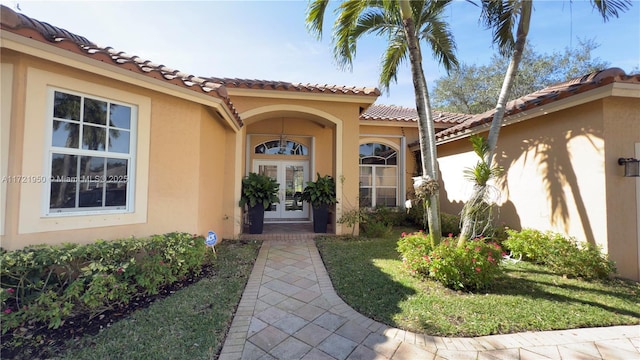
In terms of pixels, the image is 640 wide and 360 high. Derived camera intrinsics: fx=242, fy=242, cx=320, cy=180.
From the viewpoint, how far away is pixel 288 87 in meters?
7.91

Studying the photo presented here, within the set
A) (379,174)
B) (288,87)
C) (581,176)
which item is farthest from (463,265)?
(379,174)

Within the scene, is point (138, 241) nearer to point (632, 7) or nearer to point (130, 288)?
point (130, 288)

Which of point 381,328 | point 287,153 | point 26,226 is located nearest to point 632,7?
point 381,328

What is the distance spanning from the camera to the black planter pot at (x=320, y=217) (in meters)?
8.59

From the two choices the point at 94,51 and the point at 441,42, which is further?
the point at 441,42

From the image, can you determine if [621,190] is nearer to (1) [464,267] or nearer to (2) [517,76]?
(1) [464,267]

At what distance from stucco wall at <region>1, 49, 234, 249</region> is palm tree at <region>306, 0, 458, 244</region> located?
3859 millimetres

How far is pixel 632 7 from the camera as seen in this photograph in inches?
191

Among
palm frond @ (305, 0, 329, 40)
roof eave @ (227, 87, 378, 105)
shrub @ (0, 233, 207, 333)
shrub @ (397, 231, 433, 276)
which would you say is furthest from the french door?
shrub @ (0, 233, 207, 333)

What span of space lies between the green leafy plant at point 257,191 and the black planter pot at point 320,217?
1503 mm

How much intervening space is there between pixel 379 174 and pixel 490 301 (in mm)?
8184

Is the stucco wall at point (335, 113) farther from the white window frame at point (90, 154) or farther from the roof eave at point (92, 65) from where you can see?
the white window frame at point (90, 154)

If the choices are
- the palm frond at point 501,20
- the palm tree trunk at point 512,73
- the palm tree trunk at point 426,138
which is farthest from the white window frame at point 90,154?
the palm frond at point 501,20

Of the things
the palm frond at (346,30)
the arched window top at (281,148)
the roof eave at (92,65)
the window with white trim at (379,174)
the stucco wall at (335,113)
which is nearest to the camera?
the roof eave at (92,65)
